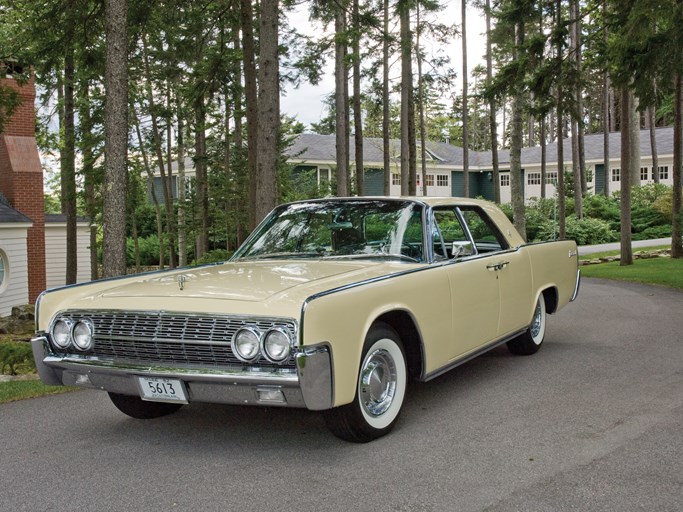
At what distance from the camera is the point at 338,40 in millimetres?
14008

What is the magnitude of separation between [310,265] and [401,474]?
195 centimetres

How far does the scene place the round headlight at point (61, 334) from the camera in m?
4.80

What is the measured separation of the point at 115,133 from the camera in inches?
392

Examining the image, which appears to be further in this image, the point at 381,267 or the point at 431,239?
the point at 431,239

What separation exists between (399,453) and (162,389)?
157cm

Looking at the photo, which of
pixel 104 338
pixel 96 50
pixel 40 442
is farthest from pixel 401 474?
pixel 96 50

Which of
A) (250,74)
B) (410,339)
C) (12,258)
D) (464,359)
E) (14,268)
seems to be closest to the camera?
(410,339)

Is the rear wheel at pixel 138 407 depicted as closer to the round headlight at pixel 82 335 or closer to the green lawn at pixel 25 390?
the round headlight at pixel 82 335

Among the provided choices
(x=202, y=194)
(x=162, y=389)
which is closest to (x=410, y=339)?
(x=162, y=389)

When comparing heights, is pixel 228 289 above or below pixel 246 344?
above

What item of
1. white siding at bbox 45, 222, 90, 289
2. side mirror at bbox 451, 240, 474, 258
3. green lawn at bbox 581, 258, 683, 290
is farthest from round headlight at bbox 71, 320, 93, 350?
white siding at bbox 45, 222, 90, 289

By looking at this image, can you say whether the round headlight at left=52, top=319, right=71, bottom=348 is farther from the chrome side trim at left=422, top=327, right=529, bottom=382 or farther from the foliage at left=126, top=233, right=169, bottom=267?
the foliage at left=126, top=233, right=169, bottom=267

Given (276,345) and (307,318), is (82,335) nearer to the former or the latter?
(276,345)

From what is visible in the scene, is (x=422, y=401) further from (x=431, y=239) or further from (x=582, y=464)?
(x=582, y=464)
